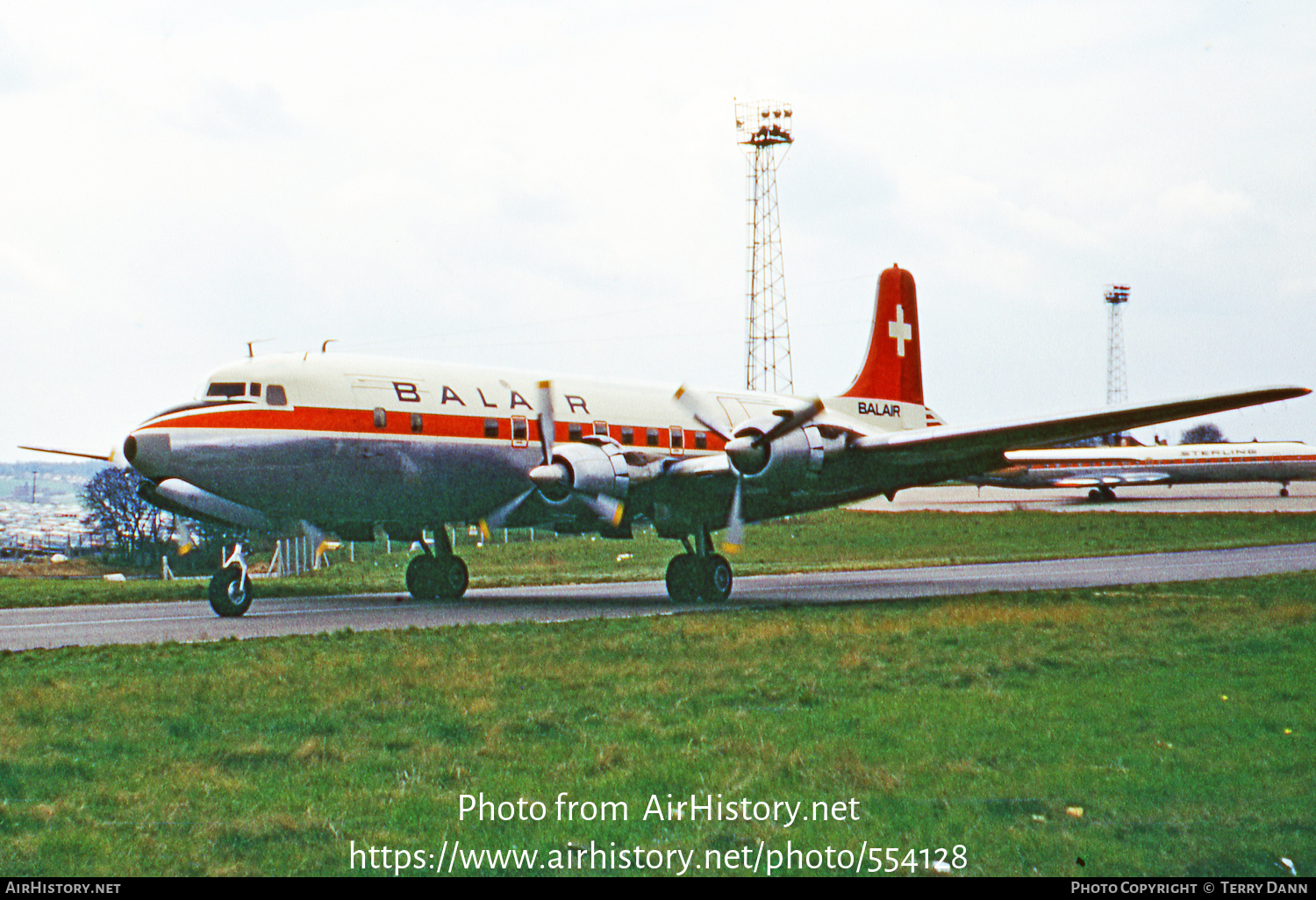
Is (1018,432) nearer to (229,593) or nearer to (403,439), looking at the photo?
(403,439)

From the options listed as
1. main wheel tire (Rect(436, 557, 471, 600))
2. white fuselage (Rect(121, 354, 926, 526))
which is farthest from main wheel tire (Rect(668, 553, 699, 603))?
main wheel tire (Rect(436, 557, 471, 600))

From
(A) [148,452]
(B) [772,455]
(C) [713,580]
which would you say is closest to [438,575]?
(C) [713,580]

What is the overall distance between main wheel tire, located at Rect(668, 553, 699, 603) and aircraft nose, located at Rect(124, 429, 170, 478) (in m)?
9.82

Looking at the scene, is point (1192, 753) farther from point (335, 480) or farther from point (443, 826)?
point (335, 480)

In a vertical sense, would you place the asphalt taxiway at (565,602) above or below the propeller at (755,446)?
below

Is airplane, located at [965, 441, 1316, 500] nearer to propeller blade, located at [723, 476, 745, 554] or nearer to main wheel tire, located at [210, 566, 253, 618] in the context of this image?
propeller blade, located at [723, 476, 745, 554]

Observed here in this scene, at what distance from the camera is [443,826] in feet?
21.6

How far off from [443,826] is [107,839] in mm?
1889

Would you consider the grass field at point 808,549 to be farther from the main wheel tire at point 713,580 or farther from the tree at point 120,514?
the main wheel tire at point 713,580

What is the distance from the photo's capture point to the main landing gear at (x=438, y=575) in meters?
23.2

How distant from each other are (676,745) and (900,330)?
21491 mm

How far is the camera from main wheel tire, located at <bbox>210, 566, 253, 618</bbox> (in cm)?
1891

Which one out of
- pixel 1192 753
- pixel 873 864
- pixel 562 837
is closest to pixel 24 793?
pixel 562 837

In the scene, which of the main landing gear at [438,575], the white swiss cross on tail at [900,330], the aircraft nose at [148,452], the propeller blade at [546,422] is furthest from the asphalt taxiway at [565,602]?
the white swiss cross on tail at [900,330]
